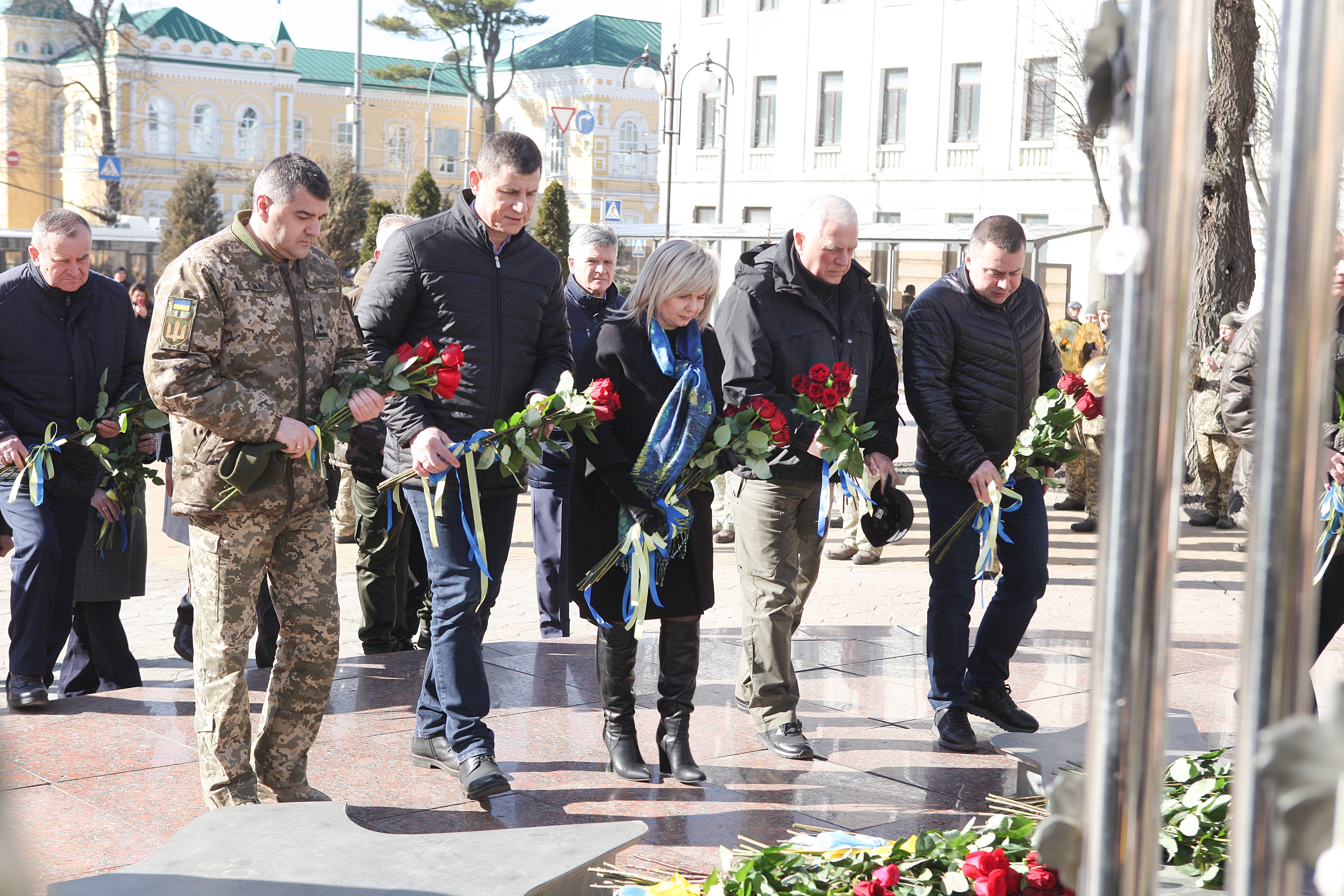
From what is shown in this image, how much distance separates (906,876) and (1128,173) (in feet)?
7.44

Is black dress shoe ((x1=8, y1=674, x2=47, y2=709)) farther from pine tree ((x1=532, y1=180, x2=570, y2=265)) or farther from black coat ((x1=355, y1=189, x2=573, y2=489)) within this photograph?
pine tree ((x1=532, y1=180, x2=570, y2=265))

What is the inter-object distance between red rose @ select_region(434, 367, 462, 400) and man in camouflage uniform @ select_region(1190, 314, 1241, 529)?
29.6ft

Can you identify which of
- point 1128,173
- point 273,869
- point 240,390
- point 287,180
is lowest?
point 273,869

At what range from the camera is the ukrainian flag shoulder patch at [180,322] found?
157 inches

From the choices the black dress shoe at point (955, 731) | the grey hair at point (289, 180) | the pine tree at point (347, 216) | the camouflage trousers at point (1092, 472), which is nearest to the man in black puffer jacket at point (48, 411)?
the grey hair at point (289, 180)

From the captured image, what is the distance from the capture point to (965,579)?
5605 millimetres

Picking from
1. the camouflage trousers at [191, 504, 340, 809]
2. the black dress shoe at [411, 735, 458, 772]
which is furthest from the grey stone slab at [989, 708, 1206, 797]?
the camouflage trousers at [191, 504, 340, 809]

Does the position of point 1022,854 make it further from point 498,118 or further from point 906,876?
point 498,118

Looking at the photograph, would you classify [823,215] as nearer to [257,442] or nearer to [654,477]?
[654,477]

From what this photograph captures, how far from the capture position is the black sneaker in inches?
224

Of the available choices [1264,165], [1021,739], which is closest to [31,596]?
[1021,739]

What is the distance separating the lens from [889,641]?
7.41 meters

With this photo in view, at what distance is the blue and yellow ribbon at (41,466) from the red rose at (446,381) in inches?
81.1

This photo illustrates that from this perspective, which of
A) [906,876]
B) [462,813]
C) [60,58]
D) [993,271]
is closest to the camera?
[906,876]
